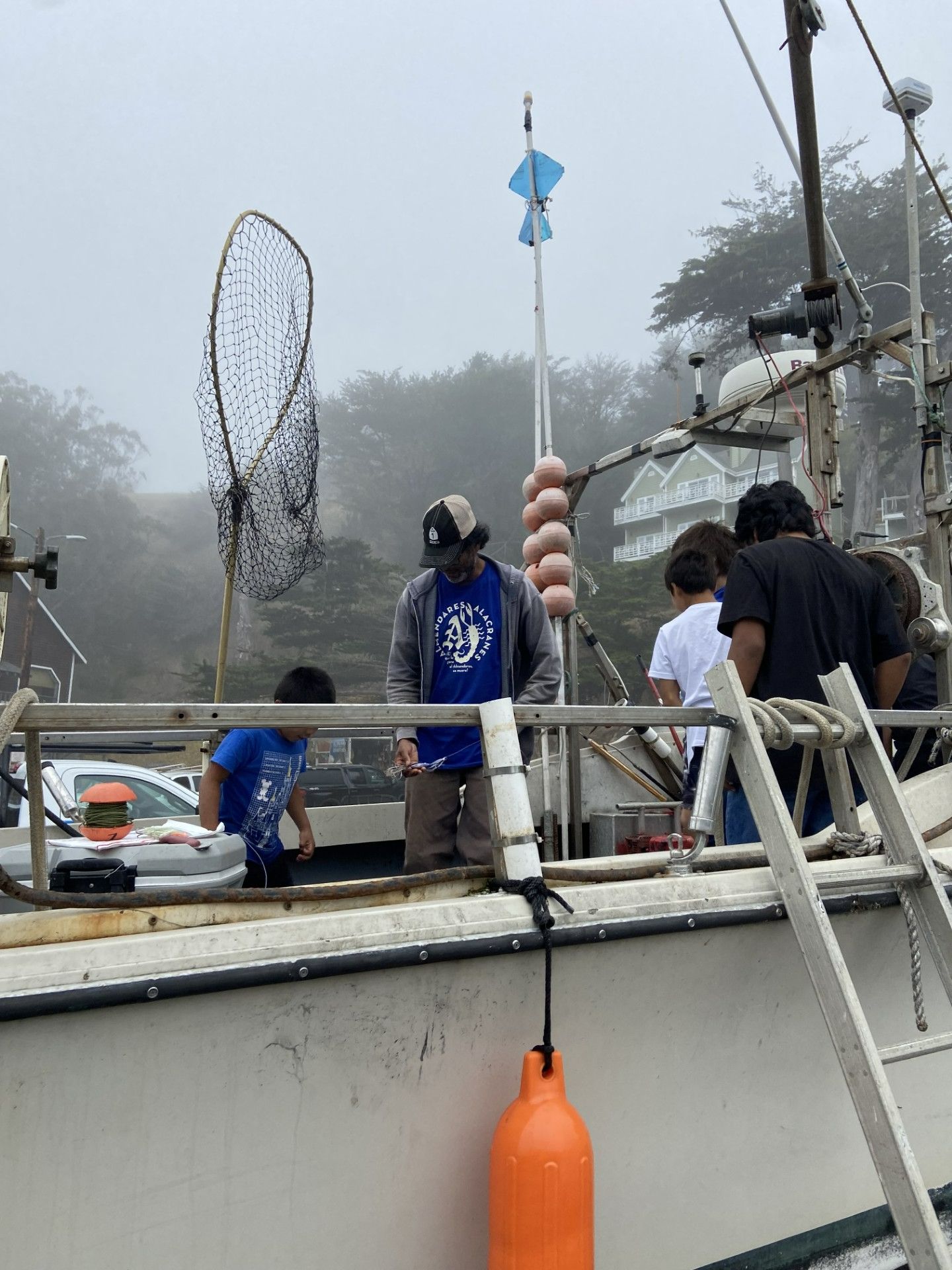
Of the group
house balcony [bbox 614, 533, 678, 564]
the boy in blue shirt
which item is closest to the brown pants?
the boy in blue shirt

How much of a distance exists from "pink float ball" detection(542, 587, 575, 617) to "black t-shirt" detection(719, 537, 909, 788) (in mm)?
3279

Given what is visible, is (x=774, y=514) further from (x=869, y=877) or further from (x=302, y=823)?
(x=302, y=823)

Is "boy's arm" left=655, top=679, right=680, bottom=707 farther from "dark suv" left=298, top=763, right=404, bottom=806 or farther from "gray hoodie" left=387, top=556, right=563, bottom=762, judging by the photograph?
"dark suv" left=298, top=763, right=404, bottom=806

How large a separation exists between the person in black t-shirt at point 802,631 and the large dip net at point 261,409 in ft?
7.21

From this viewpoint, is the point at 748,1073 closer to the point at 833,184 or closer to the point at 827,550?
the point at 827,550

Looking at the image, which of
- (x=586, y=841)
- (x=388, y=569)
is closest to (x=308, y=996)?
(x=586, y=841)

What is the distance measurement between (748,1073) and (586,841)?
3489mm

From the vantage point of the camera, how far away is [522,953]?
1.69 meters

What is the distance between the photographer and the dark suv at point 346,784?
770 inches

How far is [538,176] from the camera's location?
347 inches

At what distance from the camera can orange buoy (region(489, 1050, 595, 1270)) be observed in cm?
151

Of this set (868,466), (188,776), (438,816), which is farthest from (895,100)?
(868,466)

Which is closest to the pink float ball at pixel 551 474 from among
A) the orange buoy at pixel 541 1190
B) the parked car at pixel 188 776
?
the orange buoy at pixel 541 1190

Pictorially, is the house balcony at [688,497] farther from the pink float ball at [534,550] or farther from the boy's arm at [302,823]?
the boy's arm at [302,823]
